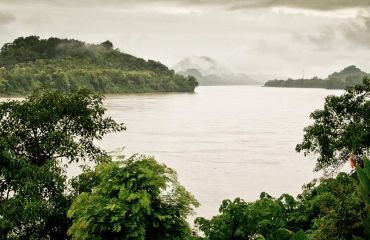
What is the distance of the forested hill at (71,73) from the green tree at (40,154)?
9246cm

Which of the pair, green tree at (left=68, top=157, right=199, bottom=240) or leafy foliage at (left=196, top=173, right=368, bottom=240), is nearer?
leafy foliage at (left=196, top=173, right=368, bottom=240)

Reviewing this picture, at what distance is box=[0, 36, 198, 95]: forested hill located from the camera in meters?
124

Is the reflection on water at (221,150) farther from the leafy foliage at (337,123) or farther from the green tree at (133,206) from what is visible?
the green tree at (133,206)

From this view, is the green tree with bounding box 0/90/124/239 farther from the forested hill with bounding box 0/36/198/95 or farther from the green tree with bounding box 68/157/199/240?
the forested hill with bounding box 0/36/198/95

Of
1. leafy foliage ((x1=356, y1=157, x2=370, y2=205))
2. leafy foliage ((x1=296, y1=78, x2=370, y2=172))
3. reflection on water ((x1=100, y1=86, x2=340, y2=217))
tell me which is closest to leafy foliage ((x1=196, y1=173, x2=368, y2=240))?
leafy foliage ((x1=356, y1=157, x2=370, y2=205))

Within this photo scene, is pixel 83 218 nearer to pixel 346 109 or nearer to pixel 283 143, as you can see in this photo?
pixel 346 109

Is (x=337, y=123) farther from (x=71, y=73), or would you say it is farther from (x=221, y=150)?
(x=71, y=73)

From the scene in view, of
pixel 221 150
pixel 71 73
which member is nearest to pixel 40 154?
pixel 221 150

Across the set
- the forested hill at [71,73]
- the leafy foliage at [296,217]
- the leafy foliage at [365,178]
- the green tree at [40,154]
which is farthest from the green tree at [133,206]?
the forested hill at [71,73]

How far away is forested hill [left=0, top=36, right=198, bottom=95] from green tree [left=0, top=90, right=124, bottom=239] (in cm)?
9246

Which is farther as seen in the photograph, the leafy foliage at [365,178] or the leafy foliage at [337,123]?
the leafy foliage at [337,123]

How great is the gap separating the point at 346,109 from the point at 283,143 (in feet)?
104

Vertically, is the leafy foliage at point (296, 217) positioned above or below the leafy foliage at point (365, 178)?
below

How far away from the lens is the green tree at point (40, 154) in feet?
53.7
